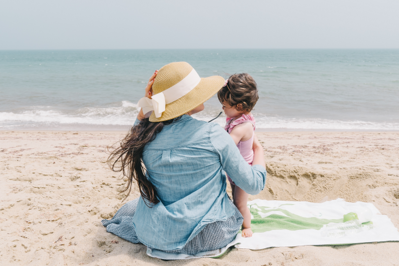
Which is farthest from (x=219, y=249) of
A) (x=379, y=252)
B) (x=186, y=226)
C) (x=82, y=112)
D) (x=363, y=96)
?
(x=363, y=96)

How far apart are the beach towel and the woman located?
0.18m

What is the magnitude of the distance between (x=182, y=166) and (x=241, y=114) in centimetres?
87

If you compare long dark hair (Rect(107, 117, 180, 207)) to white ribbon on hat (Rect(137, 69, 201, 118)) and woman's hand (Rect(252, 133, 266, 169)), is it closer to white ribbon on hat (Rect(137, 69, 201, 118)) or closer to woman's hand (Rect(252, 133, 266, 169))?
white ribbon on hat (Rect(137, 69, 201, 118))

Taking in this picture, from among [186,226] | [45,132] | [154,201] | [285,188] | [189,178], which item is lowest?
[45,132]

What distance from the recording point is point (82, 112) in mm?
12219

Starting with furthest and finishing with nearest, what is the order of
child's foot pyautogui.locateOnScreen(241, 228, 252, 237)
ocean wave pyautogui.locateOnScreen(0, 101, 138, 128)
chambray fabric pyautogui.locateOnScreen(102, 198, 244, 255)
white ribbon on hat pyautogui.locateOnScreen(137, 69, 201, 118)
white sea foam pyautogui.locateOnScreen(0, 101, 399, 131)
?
ocean wave pyautogui.locateOnScreen(0, 101, 138, 128) < white sea foam pyautogui.locateOnScreen(0, 101, 399, 131) < child's foot pyautogui.locateOnScreen(241, 228, 252, 237) < chambray fabric pyautogui.locateOnScreen(102, 198, 244, 255) < white ribbon on hat pyautogui.locateOnScreen(137, 69, 201, 118)

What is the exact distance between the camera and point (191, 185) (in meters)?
2.05

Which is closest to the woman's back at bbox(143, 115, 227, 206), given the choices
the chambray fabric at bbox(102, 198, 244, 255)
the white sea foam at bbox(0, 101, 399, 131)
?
the chambray fabric at bbox(102, 198, 244, 255)

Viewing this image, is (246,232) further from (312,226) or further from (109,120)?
(109,120)

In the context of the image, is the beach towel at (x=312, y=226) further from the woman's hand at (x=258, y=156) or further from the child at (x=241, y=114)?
the woman's hand at (x=258, y=156)

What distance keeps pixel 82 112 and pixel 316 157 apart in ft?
32.2

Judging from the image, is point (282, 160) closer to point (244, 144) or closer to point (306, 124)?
point (244, 144)

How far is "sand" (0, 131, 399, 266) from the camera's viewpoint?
231cm

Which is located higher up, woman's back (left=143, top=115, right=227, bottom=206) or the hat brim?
the hat brim
